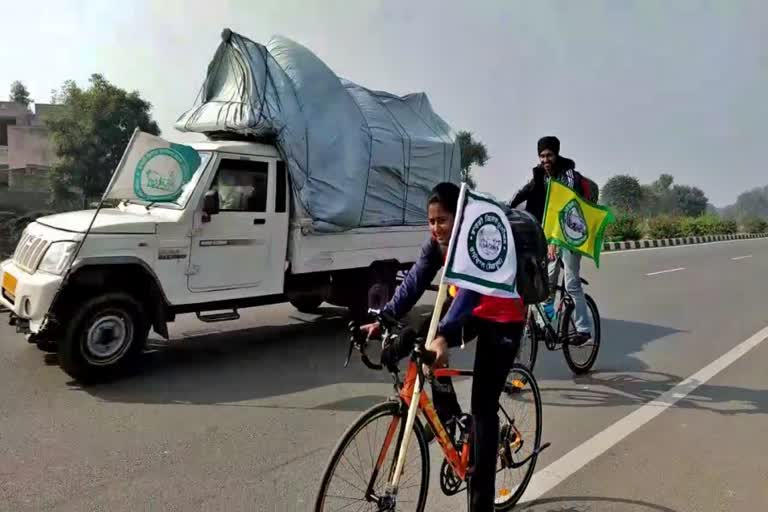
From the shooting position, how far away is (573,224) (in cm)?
534

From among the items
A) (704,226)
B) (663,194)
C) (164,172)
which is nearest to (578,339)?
(164,172)

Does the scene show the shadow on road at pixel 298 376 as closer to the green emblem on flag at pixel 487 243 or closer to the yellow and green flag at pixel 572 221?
the yellow and green flag at pixel 572 221

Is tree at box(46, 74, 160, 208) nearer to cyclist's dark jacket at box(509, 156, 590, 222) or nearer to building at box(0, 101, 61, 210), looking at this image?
building at box(0, 101, 61, 210)

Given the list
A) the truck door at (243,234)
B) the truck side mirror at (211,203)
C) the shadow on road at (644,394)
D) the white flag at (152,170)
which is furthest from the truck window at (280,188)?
the shadow on road at (644,394)

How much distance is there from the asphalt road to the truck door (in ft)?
2.48

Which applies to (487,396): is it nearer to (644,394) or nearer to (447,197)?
(447,197)

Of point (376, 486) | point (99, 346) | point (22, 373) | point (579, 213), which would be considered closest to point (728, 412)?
point (579, 213)

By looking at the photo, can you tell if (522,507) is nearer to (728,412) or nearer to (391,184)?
(728,412)

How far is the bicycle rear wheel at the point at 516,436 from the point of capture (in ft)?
10.3

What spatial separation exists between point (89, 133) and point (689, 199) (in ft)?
262

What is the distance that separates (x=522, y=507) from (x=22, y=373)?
4235 mm

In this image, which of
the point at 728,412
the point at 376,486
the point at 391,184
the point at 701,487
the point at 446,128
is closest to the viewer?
the point at 376,486

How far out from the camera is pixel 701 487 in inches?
139

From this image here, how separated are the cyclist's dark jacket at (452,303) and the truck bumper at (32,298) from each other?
332 cm
